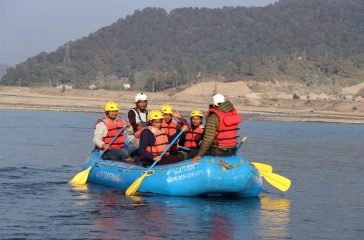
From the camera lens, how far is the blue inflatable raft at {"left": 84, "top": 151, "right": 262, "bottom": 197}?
14.4 metres

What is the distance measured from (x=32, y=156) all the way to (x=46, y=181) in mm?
4861

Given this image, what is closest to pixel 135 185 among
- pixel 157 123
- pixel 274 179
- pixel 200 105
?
pixel 157 123

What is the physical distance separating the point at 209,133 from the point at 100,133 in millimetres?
3034

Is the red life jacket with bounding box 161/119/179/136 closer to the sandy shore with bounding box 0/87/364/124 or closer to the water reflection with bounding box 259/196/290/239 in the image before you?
the water reflection with bounding box 259/196/290/239

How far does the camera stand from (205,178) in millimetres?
14359

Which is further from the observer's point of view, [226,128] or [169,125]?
[169,125]

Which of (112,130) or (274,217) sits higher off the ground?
(112,130)

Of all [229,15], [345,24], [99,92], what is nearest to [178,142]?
[99,92]

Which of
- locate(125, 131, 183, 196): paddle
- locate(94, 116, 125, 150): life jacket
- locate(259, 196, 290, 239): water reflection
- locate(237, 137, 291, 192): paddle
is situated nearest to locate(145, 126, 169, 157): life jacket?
locate(125, 131, 183, 196): paddle

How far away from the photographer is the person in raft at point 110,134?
16.5 meters

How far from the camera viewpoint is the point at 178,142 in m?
Result: 16.3

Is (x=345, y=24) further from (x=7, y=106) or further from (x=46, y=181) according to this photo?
(x=46, y=181)

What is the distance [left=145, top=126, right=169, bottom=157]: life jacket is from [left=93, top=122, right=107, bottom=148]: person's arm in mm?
1745

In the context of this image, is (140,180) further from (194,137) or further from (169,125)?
(169,125)
